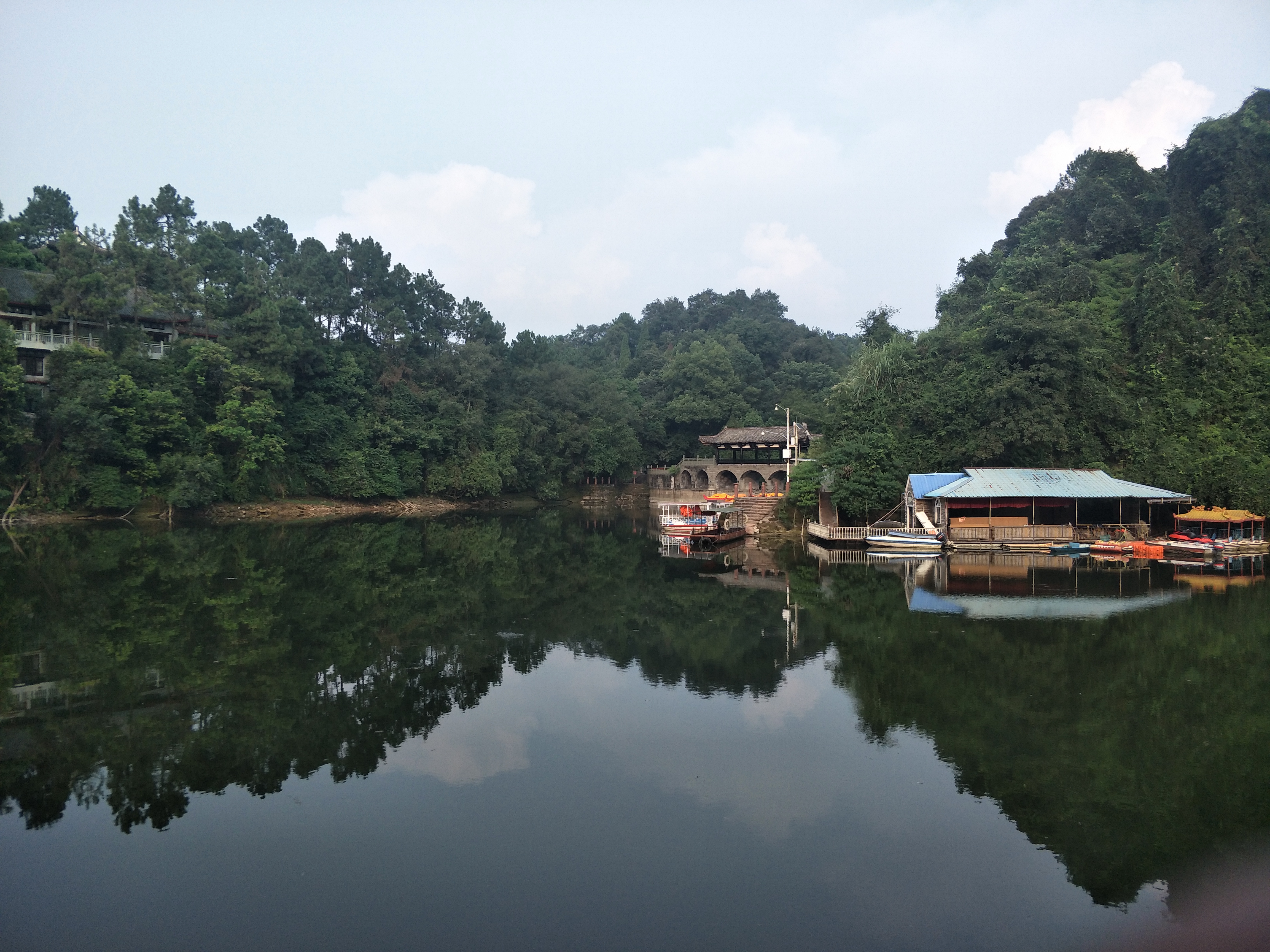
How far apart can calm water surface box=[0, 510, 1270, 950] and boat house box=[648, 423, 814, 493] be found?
3017 cm

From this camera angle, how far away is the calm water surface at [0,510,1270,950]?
21.6 feet

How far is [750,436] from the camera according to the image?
4931 cm

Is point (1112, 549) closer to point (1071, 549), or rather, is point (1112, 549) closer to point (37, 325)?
point (1071, 549)

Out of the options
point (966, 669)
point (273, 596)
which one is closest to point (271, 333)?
point (273, 596)

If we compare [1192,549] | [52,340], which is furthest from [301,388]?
[1192,549]

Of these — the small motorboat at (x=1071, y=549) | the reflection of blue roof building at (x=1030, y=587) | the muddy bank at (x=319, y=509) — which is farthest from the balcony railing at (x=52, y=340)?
the small motorboat at (x=1071, y=549)

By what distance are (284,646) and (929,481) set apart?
22540mm

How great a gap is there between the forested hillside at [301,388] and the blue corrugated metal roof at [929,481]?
26.6 metres

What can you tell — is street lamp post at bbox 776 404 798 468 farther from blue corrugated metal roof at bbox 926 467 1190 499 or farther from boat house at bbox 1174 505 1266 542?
boat house at bbox 1174 505 1266 542

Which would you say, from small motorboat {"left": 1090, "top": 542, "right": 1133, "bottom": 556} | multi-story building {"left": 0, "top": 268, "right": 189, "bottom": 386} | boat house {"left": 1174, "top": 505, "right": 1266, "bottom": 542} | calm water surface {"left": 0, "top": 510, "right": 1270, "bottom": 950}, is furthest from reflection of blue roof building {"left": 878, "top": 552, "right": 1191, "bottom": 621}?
multi-story building {"left": 0, "top": 268, "right": 189, "bottom": 386}

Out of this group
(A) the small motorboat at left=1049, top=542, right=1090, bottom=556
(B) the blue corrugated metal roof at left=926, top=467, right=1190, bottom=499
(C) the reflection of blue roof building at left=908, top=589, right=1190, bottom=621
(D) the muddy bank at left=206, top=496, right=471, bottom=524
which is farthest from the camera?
(D) the muddy bank at left=206, top=496, right=471, bottom=524

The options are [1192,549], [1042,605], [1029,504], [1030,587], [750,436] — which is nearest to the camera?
[1042,605]

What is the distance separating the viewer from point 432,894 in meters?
6.79

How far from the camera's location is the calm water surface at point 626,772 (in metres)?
6.58
